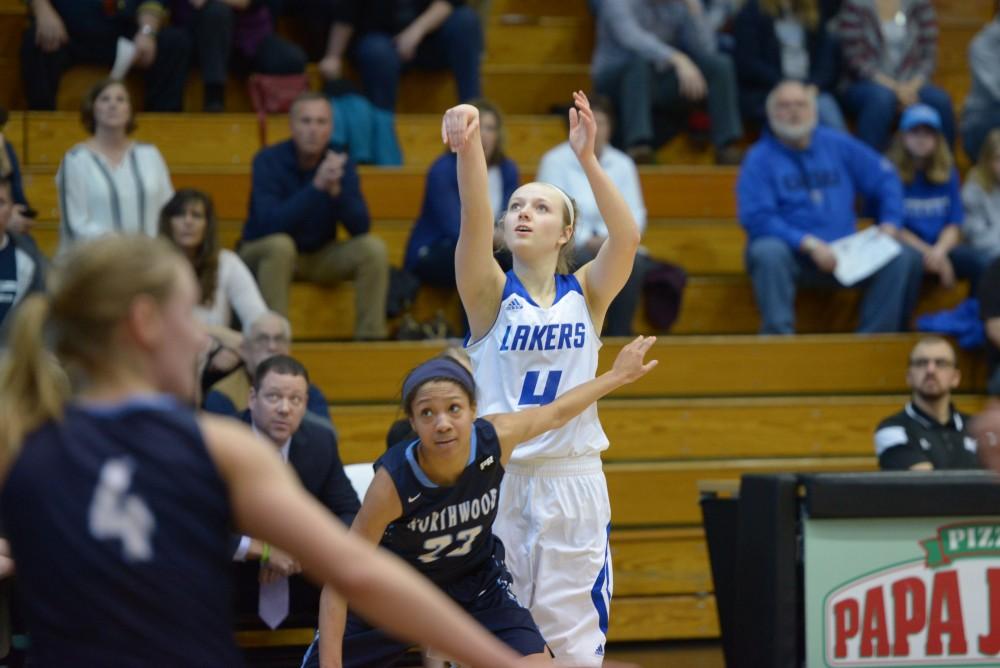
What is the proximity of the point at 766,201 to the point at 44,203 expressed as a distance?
13.2ft

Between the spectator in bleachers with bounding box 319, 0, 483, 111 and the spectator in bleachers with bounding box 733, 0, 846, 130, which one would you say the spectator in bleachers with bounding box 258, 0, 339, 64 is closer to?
the spectator in bleachers with bounding box 319, 0, 483, 111

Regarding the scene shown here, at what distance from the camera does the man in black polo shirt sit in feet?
21.2

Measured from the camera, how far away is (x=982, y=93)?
360 inches

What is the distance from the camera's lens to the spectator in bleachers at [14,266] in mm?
6445

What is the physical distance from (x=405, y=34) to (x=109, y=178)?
92.1 inches

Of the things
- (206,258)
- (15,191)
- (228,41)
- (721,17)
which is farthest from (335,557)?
(721,17)

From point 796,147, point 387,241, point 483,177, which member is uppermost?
point 796,147

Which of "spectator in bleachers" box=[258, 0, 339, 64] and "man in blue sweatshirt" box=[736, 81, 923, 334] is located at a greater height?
"spectator in bleachers" box=[258, 0, 339, 64]

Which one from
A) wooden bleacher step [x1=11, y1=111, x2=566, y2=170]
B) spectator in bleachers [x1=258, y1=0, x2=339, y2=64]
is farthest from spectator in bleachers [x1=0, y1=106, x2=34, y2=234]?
spectator in bleachers [x1=258, y1=0, x2=339, y2=64]

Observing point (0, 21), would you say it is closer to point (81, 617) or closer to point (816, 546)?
point (816, 546)

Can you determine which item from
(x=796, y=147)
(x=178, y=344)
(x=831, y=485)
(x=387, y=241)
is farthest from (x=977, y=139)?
(x=178, y=344)

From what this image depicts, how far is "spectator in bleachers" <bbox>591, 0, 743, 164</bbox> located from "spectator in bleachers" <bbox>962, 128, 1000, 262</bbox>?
146 cm

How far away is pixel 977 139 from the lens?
9.03m

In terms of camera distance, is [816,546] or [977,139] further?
[977,139]
